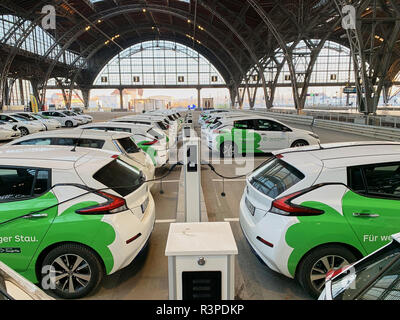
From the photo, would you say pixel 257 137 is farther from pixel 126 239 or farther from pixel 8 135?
pixel 8 135

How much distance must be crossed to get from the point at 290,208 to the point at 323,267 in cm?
77

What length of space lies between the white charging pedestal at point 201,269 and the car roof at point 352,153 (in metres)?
2.04

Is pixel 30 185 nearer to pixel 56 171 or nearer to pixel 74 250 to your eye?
pixel 56 171

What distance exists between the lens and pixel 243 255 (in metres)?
4.67

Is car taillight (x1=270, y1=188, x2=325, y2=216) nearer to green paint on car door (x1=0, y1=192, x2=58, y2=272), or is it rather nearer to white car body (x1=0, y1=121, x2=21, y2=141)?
green paint on car door (x1=0, y1=192, x2=58, y2=272)

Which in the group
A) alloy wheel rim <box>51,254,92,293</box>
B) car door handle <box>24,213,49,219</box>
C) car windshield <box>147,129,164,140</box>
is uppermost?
car windshield <box>147,129,164,140</box>

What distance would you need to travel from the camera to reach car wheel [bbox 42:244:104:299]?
3500mm

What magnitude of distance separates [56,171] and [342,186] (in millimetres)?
3345

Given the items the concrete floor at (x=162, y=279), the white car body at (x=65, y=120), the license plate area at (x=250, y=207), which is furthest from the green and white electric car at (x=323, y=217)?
the white car body at (x=65, y=120)

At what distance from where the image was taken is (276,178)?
4000 mm

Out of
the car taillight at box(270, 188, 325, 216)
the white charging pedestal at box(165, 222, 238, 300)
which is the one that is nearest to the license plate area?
the car taillight at box(270, 188, 325, 216)

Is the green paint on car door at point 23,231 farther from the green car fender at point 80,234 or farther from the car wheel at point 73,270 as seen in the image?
the car wheel at point 73,270

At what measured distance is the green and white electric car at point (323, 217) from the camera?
11.1 feet
